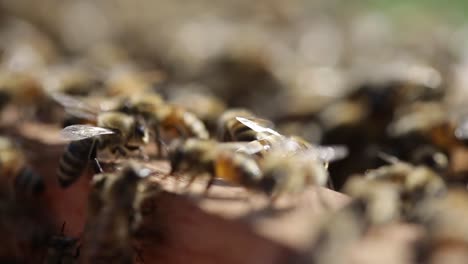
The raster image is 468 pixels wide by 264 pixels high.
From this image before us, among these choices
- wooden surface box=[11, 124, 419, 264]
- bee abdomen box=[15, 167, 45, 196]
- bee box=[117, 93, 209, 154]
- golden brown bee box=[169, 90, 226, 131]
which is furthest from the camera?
golden brown bee box=[169, 90, 226, 131]

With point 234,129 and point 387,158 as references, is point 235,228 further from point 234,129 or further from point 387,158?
point 387,158

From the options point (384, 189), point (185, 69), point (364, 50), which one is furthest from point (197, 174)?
point (364, 50)

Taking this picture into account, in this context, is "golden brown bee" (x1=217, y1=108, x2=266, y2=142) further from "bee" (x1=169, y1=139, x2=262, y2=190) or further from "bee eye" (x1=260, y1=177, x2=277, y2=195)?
"bee eye" (x1=260, y1=177, x2=277, y2=195)

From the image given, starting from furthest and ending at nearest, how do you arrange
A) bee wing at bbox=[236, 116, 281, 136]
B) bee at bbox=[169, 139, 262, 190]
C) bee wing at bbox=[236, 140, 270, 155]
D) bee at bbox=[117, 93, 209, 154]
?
bee at bbox=[117, 93, 209, 154]
bee wing at bbox=[236, 116, 281, 136]
bee wing at bbox=[236, 140, 270, 155]
bee at bbox=[169, 139, 262, 190]

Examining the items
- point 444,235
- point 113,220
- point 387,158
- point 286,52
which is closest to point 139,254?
point 113,220

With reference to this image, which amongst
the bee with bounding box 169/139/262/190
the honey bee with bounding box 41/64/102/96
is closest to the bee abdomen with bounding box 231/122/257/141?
the bee with bounding box 169/139/262/190

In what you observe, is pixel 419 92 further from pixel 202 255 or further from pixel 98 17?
pixel 98 17
